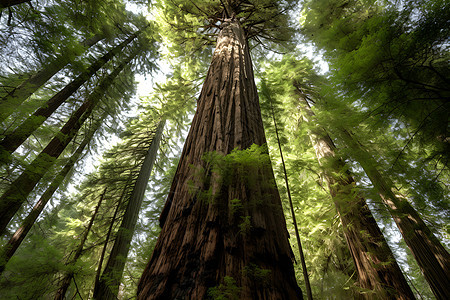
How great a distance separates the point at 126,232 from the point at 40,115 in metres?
3.21

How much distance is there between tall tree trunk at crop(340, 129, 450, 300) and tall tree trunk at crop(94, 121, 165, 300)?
14.4 feet

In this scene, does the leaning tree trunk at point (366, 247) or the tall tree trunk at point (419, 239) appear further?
the leaning tree trunk at point (366, 247)

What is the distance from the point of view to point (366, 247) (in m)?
3.86

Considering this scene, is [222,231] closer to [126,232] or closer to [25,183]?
[126,232]

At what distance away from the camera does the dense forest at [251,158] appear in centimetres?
129

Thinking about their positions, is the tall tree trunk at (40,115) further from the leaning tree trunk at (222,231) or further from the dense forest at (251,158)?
the leaning tree trunk at (222,231)

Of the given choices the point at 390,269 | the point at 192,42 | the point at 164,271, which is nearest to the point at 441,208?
the point at 390,269

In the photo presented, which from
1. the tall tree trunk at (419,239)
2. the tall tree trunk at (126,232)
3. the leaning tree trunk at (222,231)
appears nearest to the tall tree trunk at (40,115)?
the tall tree trunk at (126,232)

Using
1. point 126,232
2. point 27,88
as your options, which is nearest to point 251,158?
point 126,232

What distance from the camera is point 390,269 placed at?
11.5ft

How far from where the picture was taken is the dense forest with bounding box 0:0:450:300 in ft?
4.24

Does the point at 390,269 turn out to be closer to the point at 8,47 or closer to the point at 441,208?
the point at 441,208

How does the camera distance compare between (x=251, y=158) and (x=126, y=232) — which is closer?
(x=251, y=158)

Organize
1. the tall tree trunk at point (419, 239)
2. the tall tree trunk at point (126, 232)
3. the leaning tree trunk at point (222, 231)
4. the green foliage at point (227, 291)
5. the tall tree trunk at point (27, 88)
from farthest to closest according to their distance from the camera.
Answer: the tall tree trunk at point (126, 232) < the tall tree trunk at point (27, 88) < the tall tree trunk at point (419, 239) < the leaning tree trunk at point (222, 231) < the green foliage at point (227, 291)
